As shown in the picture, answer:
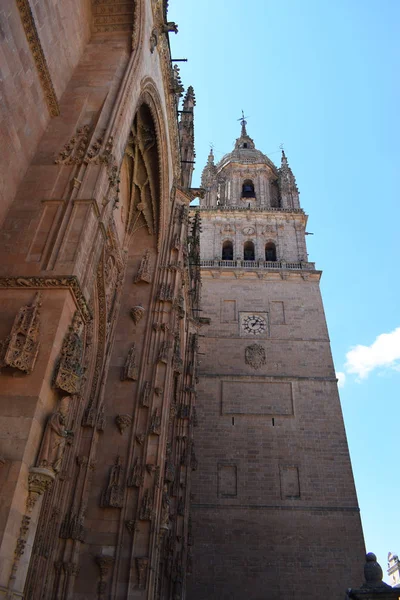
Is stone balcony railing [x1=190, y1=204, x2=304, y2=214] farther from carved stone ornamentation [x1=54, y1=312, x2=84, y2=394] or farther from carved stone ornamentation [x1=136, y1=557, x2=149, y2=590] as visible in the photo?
carved stone ornamentation [x1=54, y1=312, x2=84, y2=394]

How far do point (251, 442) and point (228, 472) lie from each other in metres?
1.72

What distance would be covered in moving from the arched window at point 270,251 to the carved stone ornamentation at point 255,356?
721 centimetres

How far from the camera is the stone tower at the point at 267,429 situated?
20.7 meters

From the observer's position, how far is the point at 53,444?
19.8 feet

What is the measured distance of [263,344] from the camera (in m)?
26.9

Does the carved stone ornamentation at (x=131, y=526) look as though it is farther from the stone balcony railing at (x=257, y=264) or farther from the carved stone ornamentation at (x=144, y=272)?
the stone balcony railing at (x=257, y=264)

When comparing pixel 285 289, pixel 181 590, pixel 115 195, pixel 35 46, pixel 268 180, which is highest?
pixel 268 180

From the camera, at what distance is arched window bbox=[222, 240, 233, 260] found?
32.1 meters

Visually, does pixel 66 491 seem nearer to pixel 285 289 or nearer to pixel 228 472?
pixel 228 472

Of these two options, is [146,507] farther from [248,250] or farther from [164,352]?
[248,250]

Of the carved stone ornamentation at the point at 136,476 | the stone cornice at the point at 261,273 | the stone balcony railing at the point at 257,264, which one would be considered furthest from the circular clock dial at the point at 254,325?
the carved stone ornamentation at the point at 136,476

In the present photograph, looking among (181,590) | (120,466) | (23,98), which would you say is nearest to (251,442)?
(181,590)

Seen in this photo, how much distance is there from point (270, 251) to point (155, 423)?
69.3ft

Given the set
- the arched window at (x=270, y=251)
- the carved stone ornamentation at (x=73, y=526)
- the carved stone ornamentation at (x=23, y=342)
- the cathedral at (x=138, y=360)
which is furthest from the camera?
the arched window at (x=270, y=251)
